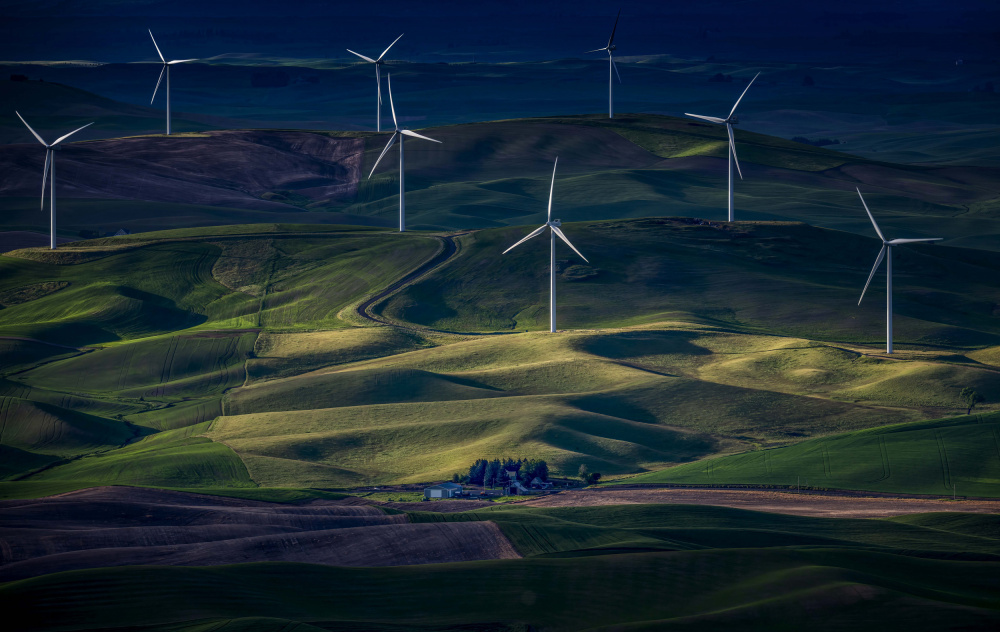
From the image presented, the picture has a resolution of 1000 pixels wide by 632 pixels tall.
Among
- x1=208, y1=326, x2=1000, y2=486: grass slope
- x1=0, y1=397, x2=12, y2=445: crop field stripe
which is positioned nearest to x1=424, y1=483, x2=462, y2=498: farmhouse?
x1=208, y1=326, x2=1000, y2=486: grass slope

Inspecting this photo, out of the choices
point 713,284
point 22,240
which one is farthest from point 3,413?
point 713,284

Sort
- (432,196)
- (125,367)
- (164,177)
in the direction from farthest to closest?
1. (432,196)
2. (164,177)
3. (125,367)

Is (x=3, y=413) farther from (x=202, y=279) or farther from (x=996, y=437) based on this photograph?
(x=996, y=437)

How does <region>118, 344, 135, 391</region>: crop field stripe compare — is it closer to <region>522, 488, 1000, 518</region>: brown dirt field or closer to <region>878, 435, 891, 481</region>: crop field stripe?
<region>522, 488, 1000, 518</region>: brown dirt field

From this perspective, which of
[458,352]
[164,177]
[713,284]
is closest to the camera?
[458,352]

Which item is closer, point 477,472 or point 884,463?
point 884,463

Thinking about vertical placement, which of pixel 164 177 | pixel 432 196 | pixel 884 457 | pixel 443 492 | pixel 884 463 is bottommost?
pixel 443 492

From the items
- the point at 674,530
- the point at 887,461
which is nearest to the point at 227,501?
the point at 674,530

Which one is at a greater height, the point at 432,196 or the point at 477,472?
the point at 432,196
